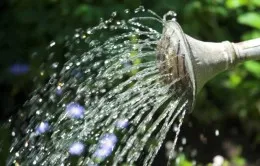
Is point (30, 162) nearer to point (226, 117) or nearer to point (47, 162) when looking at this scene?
point (47, 162)

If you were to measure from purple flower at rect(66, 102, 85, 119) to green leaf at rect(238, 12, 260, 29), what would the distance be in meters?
0.82

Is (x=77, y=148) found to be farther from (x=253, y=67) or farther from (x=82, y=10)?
(x=253, y=67)

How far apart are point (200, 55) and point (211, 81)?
1523 millimetres

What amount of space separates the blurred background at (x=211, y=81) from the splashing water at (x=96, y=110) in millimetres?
136

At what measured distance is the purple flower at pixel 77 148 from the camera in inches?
142

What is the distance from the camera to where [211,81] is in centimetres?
408

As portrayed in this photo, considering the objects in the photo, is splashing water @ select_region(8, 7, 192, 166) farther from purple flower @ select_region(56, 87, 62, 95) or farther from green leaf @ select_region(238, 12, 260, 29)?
green leaf @ select_region(238, 12, 260, 29)

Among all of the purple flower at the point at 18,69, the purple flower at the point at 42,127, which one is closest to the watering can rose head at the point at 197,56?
the purple flower at the point at 42,127

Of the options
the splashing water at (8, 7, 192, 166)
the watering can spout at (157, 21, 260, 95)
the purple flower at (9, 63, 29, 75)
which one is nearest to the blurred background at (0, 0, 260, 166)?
the purple flower at (9, 63, 29, 75)

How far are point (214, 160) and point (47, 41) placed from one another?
101 cm

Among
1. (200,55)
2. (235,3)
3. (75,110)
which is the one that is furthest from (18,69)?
(200,55)

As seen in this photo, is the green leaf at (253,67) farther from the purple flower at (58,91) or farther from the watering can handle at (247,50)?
the watering can handle at (247,50)

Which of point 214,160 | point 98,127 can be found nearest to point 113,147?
point 98,127

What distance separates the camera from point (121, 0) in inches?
161
